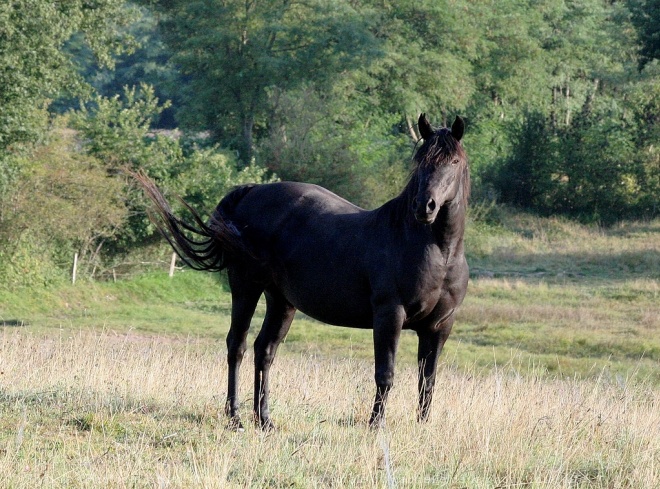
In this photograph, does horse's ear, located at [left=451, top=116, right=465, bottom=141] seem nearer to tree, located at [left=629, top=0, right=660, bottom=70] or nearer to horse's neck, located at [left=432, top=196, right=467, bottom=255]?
horse's neck, located at [left=432, top=196, right=467, bottom=255]

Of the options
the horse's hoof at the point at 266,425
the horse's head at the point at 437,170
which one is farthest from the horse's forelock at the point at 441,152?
the horse's hoof at the point at 266,425

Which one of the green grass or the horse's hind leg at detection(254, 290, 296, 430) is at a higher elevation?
the horse's hind leg at detection(254, 290, 296, 430)

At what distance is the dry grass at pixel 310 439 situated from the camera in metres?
5.35

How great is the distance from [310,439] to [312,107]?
1486 inches

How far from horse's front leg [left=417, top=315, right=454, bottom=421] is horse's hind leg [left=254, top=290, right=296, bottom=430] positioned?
3.76 feet

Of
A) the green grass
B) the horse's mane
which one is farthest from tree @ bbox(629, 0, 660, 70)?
the horse's mane

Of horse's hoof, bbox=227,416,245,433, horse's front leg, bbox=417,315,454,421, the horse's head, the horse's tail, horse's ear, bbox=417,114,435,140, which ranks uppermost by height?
horse's ear, bbox=417,114,435,140

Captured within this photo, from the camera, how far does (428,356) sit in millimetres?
7273

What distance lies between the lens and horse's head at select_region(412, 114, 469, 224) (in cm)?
639

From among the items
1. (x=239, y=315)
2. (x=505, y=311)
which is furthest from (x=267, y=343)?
(x=505, y=311)

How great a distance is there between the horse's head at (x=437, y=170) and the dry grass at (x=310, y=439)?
148 centimetres

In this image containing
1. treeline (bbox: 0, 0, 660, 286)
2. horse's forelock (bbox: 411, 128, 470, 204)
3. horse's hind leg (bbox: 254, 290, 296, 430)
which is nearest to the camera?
horse's forelock (bbox: 411, 128, 470, 204)

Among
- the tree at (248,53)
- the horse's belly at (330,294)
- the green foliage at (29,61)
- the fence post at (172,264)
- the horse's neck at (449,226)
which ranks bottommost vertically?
the fence post at (172,264)

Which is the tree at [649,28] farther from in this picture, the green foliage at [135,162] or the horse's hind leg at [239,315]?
the horse's hind leg at [239,315]
